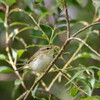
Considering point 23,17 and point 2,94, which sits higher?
point 23,17

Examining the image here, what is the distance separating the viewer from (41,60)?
2254 millimetres

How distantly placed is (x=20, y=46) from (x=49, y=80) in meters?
0.43

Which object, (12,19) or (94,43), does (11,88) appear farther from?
(94,43)

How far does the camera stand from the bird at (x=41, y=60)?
2148mm

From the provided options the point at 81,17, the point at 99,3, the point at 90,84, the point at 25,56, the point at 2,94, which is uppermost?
the point at 99,3

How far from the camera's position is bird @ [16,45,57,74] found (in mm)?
2148

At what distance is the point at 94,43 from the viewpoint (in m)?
2.68

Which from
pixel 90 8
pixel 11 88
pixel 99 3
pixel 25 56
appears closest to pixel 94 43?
pixel 90 8

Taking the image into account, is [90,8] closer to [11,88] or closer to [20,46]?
[20,46]

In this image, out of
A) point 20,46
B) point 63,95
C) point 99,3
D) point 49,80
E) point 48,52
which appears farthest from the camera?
point 20,46

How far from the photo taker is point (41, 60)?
88.7 inches

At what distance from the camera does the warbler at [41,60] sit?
2.15 meters

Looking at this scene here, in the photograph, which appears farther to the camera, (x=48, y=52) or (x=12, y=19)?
(x=12, y=19)

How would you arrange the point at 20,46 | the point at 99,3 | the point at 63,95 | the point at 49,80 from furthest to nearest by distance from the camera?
the point at 20,46
the point at 49,80
the point at 63,95
the point at 99,3
